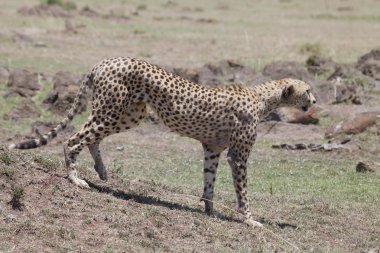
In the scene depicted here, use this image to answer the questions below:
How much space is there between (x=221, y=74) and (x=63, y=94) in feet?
17.4

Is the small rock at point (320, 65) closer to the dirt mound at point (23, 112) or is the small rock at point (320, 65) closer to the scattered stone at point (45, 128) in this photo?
the dirt mound at point (23, 112)

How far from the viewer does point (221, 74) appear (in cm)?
2384

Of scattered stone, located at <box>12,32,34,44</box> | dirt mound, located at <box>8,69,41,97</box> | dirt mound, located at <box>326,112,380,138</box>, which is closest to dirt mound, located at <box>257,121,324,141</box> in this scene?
dirt mound, located at <box>326,112,380,138</box>

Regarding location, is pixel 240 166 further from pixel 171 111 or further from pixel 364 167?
pixel 364 167

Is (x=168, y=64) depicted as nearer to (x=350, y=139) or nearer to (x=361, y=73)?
(x=361, y=73)

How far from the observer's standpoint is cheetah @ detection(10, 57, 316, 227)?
424 inches

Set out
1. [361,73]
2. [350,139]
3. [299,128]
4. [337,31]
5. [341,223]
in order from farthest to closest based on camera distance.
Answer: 1. [337,31]
2. [361,73]
3. [299,128]
4. [350,139]
5. [341,223]

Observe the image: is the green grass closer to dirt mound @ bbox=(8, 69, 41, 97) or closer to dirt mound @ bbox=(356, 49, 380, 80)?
dirt mound @ bbox=(8, 69, 41, 97)

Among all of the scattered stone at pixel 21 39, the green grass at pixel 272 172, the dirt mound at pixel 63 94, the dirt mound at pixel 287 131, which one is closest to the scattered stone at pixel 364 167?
the green grass at pixel 272 172

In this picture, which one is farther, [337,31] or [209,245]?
[337,31]

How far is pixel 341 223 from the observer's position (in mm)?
11430

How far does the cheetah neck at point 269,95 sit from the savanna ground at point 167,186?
1.34 m

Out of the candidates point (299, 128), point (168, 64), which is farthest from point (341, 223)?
point (168, 64)

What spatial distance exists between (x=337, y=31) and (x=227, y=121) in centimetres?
2588
